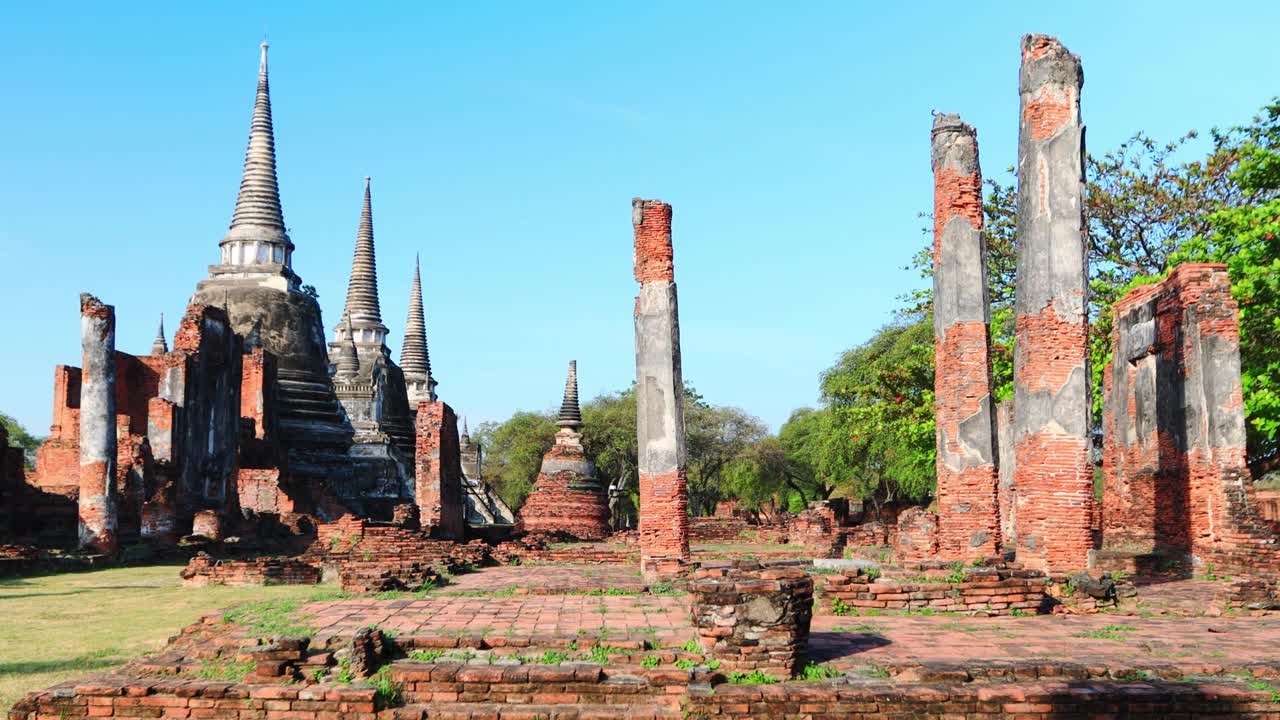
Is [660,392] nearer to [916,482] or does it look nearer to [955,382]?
[955,382]

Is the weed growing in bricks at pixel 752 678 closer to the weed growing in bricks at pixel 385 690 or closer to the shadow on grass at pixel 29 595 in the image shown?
the weed growing in bricks at pixel 385 690

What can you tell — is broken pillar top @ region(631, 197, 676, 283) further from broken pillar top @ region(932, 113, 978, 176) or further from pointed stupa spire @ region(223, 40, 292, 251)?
pointed stupa spire @ region(223, 40, 292, 251)

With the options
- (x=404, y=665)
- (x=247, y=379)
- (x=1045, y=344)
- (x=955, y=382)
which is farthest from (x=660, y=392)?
(x=247, y=379)

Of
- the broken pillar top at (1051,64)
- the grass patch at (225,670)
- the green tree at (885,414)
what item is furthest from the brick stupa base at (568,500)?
the grass patch at (225,670)

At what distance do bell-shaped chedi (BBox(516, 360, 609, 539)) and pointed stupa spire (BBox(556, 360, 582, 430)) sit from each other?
0.02m

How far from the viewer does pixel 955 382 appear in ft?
42.6

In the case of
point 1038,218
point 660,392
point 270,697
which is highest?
point 1038,218

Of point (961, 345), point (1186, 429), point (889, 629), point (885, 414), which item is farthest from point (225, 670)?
point (885, 414)

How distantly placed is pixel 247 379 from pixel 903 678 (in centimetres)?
2672

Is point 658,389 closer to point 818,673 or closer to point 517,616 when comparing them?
point 517,616

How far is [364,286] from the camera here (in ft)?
158

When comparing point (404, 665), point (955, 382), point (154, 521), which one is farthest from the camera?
point (154, 521)

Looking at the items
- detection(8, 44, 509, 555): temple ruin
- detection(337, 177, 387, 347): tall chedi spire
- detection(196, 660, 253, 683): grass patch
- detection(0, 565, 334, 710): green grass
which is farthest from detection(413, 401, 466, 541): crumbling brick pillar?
detection(337, 177, 387, 347): tall chedi spire

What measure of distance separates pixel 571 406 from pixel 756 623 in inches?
941
